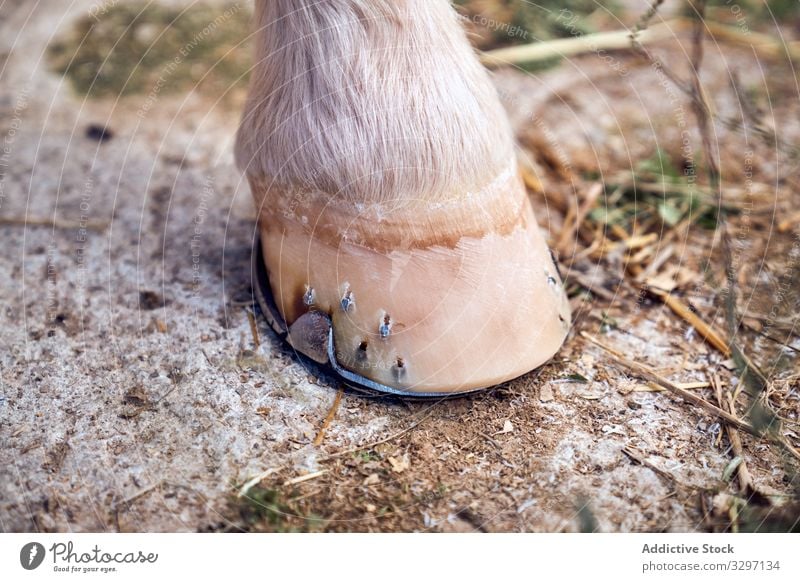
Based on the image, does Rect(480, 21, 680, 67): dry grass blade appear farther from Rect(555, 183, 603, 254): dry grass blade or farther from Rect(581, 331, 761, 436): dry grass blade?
Rect(581, 331, 761, 436): dry grass blade

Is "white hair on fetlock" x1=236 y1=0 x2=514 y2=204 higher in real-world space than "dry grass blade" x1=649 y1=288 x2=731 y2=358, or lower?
higher

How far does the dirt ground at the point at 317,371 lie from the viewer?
0.99 m

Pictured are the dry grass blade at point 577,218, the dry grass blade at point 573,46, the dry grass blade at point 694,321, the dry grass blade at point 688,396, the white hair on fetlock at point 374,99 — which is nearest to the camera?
the white hair on fetlock at point 374,99

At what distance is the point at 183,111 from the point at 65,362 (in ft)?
2.70

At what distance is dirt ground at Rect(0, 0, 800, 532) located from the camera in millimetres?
994

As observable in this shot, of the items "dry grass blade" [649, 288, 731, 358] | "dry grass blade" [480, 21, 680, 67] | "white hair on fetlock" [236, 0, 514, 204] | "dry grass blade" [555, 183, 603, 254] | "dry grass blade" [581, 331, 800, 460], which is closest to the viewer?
"white hair on fetlock" [236, 0, 514, 204]

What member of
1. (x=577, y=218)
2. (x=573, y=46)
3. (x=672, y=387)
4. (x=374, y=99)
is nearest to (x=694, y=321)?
(x=672, y=387)

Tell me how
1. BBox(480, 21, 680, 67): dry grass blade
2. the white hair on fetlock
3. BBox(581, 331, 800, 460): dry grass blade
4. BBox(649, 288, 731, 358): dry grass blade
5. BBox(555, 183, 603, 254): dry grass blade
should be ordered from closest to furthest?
the white hair on fetlock < BBox(581, 331, 800, 460): dry grass blade < BBox(649, 288, 731, 358): dry grass blade < BBox(555, 183, 603, 254): dry grass blade < BBox(480, 21, 680, 67): dry grass blade

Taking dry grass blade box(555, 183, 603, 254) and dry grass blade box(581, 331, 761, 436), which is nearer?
dry grass blade box(581, 331, 761, 436)

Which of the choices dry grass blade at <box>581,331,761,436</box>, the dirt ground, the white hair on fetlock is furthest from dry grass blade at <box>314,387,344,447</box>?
dry grass blade at <box>581,331,761,436</box>

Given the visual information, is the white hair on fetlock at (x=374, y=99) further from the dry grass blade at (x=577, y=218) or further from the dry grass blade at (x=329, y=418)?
the dry grass blade at (x=577, y=218)

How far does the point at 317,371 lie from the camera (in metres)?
1.12

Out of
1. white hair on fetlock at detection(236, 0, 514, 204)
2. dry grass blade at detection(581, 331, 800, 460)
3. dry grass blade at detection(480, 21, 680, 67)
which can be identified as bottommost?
dry grass blade at detection(581, 331, 800, 460)

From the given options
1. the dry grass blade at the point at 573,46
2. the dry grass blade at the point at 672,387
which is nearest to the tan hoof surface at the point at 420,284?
the dry grass blade at the point at 672,387
